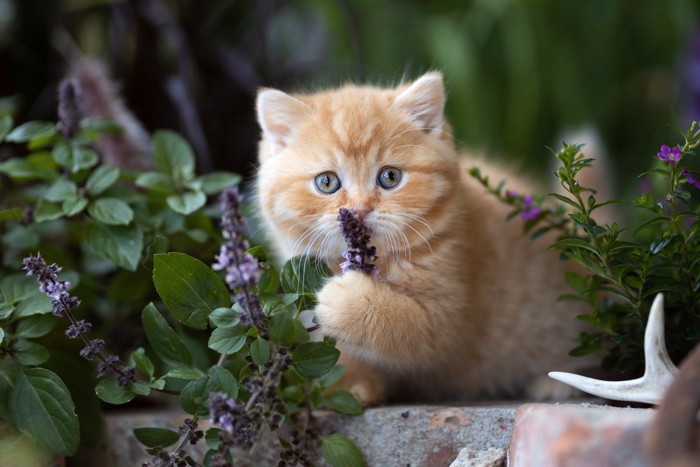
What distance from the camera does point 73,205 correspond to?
1.27 m

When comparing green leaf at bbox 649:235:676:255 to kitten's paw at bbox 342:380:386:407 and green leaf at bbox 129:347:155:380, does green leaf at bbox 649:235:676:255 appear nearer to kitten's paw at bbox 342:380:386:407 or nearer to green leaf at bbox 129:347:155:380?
kitten's paw at bbox 342:380:386:407

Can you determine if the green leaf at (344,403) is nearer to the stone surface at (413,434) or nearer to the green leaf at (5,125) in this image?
the stone surface at (413,434)

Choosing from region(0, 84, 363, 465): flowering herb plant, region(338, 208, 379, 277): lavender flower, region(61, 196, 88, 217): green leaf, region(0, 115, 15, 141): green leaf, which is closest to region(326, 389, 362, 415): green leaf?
region(0, 84, 363, 465): flowering herb plant

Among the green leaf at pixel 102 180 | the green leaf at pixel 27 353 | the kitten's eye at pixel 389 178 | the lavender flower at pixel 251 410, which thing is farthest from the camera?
the green leaf at pixel 102 180

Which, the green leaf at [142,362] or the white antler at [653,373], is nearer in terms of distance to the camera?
the white antler at [653,373]

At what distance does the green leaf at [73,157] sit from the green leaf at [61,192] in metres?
0.03

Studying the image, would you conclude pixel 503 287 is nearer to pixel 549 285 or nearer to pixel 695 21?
pixel 549 285

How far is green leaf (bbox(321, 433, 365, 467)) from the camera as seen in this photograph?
3.49ft

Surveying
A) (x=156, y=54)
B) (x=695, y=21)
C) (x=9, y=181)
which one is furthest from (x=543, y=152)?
(x=9, y=181)

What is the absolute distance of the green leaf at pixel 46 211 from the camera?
1260 millimetres

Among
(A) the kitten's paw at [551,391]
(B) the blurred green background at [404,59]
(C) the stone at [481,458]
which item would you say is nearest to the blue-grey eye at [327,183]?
(C) the stone at [481,458]

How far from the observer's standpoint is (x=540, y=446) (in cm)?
82

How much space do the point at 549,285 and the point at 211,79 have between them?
1433 mm

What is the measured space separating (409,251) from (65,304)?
0.55 meters
